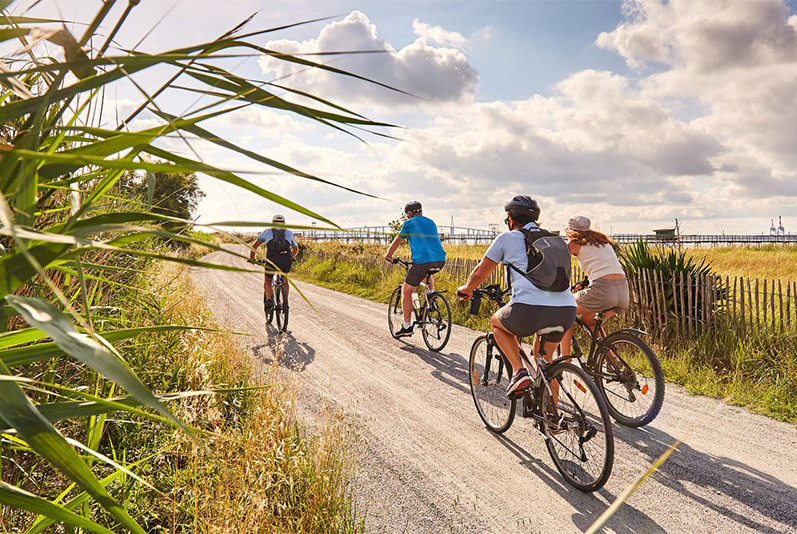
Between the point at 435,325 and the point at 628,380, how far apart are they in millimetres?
3742

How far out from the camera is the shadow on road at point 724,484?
341 centimetres

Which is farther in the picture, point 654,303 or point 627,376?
point 654,303

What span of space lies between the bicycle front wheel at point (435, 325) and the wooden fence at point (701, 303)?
318cm

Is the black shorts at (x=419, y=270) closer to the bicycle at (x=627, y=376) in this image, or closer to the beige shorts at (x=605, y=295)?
the beige shorts at (x=605, y=295)

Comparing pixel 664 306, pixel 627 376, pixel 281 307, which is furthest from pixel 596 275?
pixel 281 307

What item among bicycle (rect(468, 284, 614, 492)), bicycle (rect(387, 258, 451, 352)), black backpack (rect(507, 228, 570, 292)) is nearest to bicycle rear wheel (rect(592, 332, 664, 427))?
bicycle (rect(468, 284, 614, 492))

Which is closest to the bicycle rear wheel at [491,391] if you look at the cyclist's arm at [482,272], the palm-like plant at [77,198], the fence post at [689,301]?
the cyclist's arm at [482,272]

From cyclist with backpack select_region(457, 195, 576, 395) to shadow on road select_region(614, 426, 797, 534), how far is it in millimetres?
1318

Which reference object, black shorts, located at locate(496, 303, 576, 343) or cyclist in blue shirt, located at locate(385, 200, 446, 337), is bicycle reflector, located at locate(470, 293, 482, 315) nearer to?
black shorts, located at locate(496, 303, 576, 343)

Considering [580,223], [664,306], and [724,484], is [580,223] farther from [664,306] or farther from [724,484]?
[664,306]

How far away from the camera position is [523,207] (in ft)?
13.9

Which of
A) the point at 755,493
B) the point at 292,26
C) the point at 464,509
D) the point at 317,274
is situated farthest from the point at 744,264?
the point at 292,26

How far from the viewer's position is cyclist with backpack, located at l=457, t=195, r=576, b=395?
4074 millimetres

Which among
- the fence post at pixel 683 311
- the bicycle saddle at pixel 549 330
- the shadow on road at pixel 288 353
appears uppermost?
the bicycle saddle at pixel 549 330
